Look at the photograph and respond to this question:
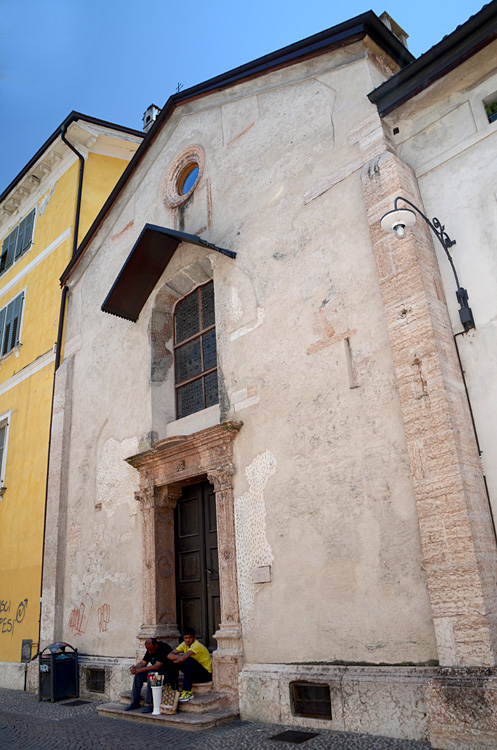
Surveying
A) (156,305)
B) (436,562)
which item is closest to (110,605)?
(156,305)

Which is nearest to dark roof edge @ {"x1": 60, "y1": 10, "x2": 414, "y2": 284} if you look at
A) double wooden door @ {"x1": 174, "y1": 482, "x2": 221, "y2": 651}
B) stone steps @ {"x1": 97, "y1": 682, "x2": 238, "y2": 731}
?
double wooden door @ {"x1": 174, "y1": 482, "x2": 221, "y2": 651}

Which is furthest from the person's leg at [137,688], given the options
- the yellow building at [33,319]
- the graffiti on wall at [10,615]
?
the graffiti on wall at [10,615]

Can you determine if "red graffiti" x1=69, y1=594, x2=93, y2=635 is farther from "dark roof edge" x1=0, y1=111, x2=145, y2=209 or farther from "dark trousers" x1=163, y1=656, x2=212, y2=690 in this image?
"dark roof edge" x1=0, y1=111, x2=145, y2=209

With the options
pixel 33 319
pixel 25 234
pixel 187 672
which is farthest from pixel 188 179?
pixel 187 672

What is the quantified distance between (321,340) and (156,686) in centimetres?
437

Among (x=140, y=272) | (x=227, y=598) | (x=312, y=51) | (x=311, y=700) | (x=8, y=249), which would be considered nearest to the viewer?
(x=311, y=700)

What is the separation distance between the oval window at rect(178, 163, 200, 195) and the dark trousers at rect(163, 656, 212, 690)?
7.04 meters

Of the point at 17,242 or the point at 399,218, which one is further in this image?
the point at 17,242

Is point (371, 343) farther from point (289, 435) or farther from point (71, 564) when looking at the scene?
point (71, 564)

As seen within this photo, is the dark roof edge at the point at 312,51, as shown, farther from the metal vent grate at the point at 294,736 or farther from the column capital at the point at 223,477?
the metal vent grate at the point at 294,736

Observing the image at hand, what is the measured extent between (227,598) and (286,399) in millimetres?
2451

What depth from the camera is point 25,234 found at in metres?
15.3

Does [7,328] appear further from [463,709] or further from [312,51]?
[463,709]

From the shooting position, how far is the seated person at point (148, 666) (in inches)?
274
